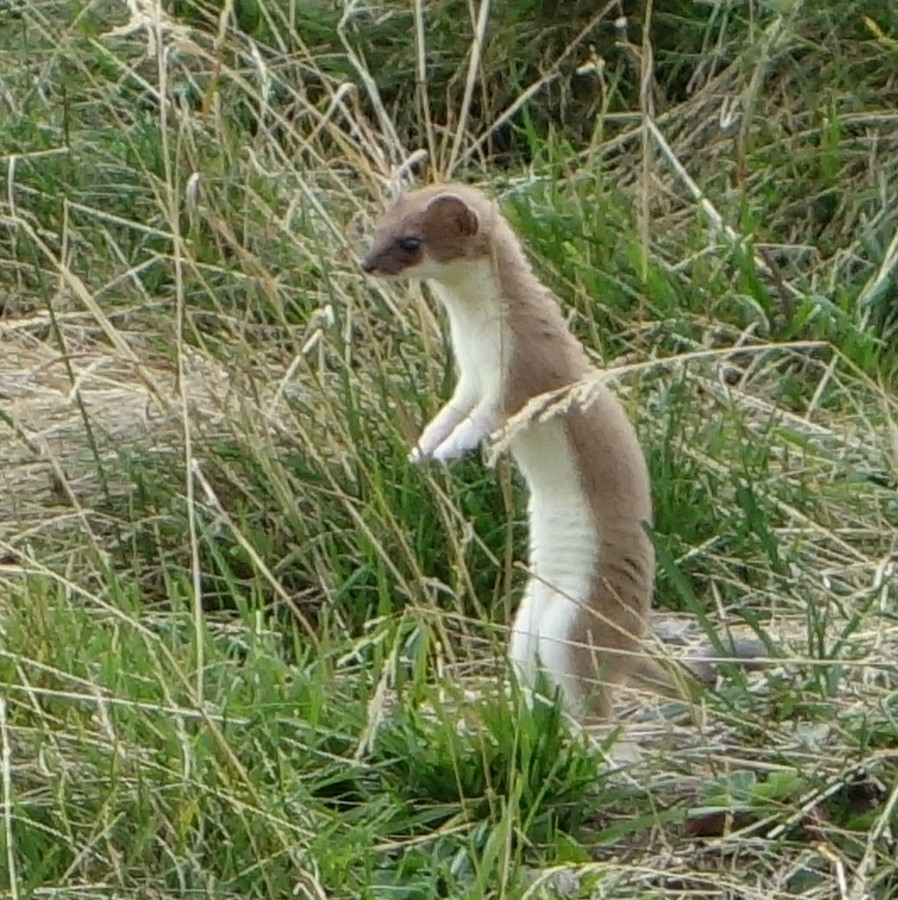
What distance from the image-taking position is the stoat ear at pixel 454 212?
136 inches

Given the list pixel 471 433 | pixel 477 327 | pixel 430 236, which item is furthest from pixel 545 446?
pixel 430 236

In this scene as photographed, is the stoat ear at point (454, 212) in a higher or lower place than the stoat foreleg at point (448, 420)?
higher

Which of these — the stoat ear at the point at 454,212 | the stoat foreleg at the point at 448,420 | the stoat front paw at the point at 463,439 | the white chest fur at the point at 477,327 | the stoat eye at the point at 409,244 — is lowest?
the stoat foreleg at the point at 448,420

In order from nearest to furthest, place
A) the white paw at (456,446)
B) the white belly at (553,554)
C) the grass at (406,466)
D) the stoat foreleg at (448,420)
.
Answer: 1. the grass at (406,466)
2. the white belly at (553,554)
3. the white paw at (456,446)
4. the stoat foreleg at (448,420)

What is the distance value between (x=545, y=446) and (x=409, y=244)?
398 millimetres

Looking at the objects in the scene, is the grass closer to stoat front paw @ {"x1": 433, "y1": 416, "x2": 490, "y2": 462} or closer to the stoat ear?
stoat front paw @ {"x1": 433, "y1": 416, "x2": 490, "y2": 462}

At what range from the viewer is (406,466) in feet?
12.0

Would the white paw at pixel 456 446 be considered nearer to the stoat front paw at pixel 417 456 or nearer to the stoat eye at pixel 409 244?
the stoat front paw at pixel 417 456

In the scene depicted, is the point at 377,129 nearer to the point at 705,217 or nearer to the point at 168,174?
the point at 705,217

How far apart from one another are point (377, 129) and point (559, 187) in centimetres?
66

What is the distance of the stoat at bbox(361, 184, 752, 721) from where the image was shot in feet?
10.7

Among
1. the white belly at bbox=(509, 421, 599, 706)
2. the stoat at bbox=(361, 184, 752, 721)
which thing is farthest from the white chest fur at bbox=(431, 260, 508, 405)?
the white belly at bbox=(509, 421, 599, 706)

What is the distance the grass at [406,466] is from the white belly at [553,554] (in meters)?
0.11

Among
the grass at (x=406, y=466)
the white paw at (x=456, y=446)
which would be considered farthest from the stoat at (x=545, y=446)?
the grass at (x=406, y=466)
